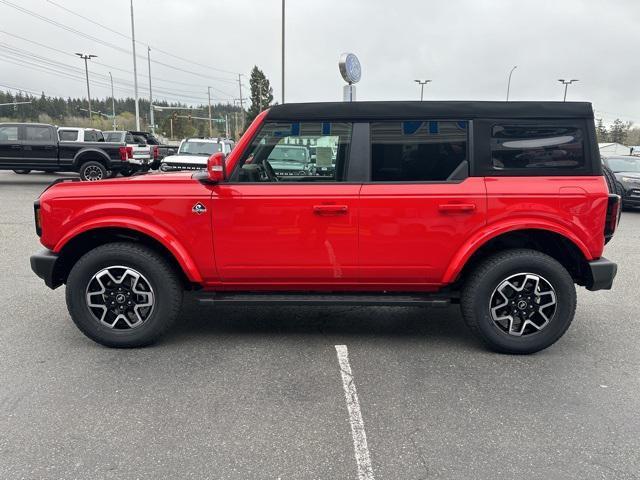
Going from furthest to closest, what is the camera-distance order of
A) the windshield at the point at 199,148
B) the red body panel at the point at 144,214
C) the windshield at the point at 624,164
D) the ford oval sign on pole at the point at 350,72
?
the windshield at the point at 199,148 < the windshield at the point at 624,164 < the ford oval sign on pole at the point at 350,72 < the red body panel at the point at 144,214

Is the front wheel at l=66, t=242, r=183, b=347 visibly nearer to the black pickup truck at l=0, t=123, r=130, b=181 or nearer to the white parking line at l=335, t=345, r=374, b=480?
the white parking line at l=335, t=345, r=374, b=480

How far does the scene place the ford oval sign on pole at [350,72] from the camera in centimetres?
891

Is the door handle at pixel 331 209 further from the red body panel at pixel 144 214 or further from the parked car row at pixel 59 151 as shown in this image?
the parked car row at pixel 59 151

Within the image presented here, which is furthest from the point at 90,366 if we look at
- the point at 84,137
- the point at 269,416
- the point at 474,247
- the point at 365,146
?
the point at 84,137

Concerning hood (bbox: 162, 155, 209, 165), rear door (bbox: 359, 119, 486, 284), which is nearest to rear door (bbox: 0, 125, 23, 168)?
hood (bbox: 162, 155, 209, 165)

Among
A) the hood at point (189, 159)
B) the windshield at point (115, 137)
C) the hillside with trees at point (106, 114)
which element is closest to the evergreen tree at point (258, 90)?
the hillside with trees at point (106, 114)

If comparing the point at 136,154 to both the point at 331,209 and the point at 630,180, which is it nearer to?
the point at 331,209

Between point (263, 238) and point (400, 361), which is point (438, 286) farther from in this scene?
point (263, 238)

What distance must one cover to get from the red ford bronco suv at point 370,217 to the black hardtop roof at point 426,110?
11 mm

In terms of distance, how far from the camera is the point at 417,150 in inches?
149

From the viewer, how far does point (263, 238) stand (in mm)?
3771

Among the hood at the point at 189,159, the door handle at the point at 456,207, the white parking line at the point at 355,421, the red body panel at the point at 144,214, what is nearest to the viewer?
the white parking line at the point at 355,421

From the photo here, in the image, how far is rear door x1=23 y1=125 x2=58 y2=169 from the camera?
15.9m

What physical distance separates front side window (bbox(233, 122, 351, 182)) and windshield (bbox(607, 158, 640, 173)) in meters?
12.5
